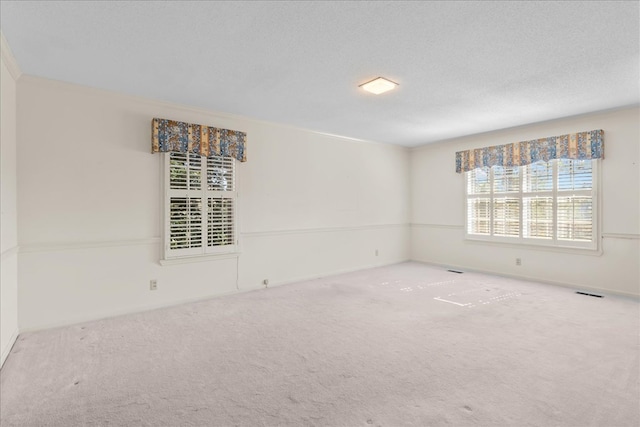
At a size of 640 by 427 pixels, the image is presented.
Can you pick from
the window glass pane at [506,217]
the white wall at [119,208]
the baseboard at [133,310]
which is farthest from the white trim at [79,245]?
the window glass pane at [506,217]

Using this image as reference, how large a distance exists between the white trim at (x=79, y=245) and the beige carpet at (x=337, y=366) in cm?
81

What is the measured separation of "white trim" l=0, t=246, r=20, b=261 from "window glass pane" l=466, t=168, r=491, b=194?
21.2 feet

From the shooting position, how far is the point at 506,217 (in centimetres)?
571

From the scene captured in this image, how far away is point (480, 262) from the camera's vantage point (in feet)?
19.9

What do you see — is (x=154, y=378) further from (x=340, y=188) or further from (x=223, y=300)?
(x=340, y=188)

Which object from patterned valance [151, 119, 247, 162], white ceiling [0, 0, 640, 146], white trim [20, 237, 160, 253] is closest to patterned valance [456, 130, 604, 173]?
white ceiling [0, 0, 640, 146]

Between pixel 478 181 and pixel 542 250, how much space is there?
5.17 ft

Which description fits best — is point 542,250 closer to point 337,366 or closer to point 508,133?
point 508,133

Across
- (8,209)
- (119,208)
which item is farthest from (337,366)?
(8,209)

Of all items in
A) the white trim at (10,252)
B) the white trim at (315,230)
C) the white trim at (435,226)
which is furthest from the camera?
the white trim at (435,226)

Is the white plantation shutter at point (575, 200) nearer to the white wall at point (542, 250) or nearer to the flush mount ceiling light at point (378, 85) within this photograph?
the white wall at point (542, 250)

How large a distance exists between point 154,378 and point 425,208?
232 inches

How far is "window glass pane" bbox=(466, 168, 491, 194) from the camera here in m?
5.99

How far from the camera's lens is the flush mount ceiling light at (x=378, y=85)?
3.33 m
